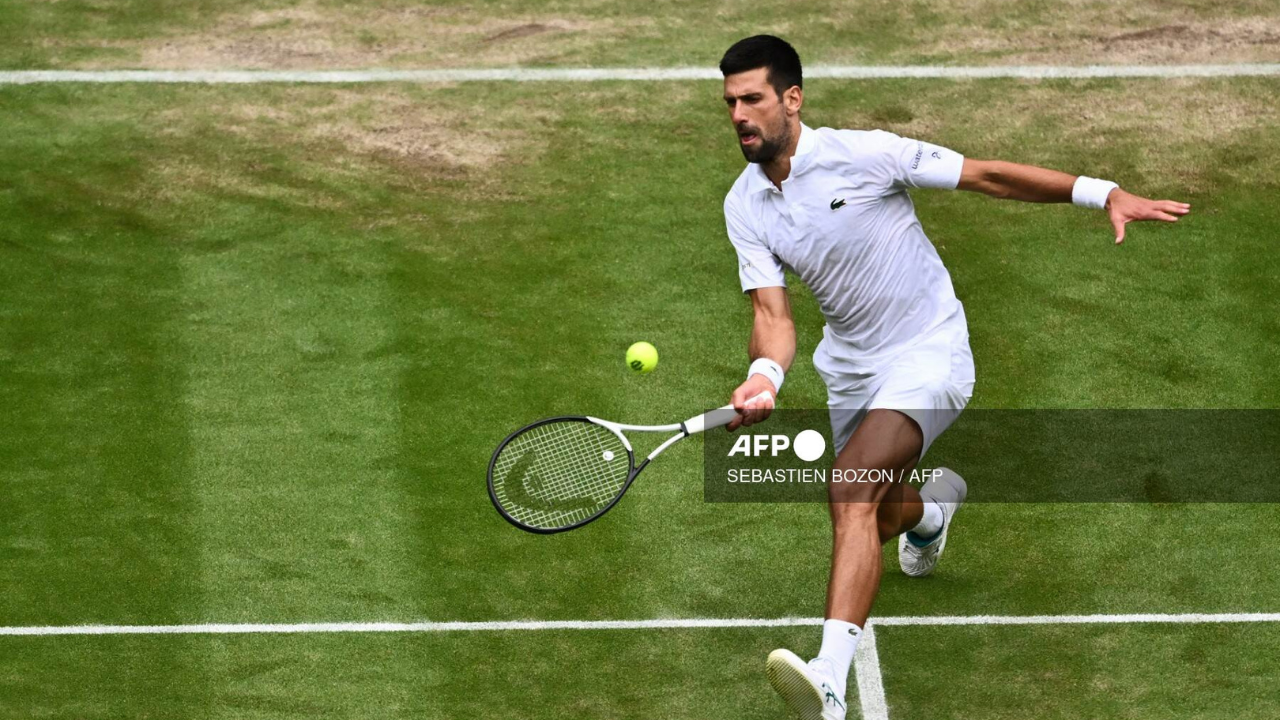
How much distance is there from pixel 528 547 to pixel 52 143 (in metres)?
5.35

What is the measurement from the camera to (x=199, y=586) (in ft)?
28.0

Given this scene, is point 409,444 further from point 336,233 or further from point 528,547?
point 336,233

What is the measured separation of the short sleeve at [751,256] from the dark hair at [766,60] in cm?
55

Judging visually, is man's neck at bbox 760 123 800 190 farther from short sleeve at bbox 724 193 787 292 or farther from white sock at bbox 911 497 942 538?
white sock at bbox 911 497 942 538

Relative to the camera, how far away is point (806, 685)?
22.5ft

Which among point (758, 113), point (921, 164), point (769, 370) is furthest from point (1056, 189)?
point (769, 370)

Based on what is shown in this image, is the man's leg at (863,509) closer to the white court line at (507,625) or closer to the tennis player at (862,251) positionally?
the tennis player at (862,251)

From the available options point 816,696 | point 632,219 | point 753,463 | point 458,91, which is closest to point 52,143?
point 458,91

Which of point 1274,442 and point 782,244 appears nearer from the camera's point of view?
point 782,244

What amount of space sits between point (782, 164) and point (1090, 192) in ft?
4.07

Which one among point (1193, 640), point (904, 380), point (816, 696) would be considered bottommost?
point (1193, 640)

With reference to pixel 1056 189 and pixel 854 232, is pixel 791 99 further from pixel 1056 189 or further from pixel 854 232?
pixel 1056 189

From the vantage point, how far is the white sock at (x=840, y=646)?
23.0 feet

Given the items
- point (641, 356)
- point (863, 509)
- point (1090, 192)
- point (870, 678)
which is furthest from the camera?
point (870, 678)
